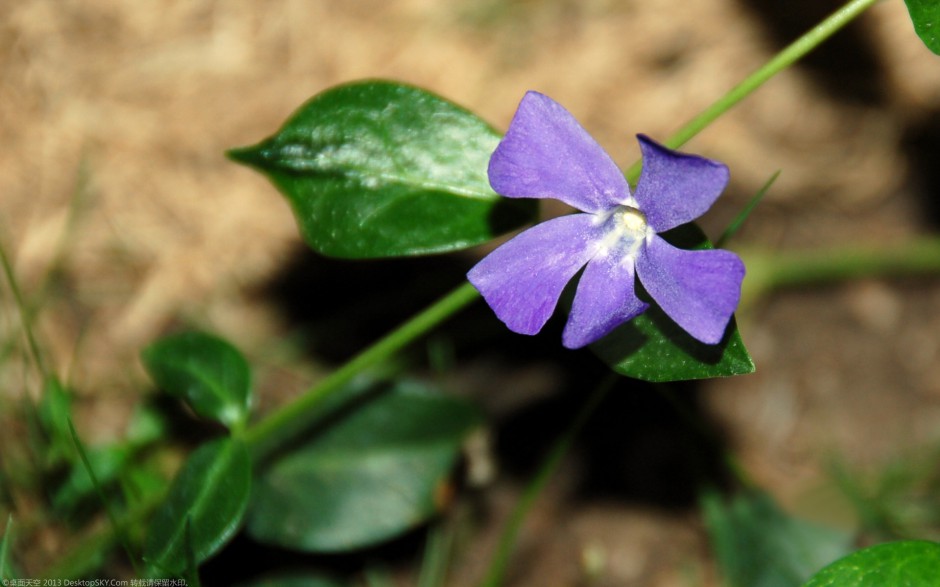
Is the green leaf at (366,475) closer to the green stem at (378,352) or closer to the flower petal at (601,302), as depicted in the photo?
the green stem at (378,352)

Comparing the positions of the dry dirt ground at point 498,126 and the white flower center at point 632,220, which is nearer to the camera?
the white flower center at point 632,220

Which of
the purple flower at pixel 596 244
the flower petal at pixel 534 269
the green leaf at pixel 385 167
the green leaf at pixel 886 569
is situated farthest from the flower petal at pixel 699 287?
the green leaf at pixel 886 569

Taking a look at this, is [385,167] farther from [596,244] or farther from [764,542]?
[764,542]

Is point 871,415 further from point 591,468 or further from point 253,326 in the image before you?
point 253,326

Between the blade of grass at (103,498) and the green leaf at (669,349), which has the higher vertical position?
the green leaf at (669,349)

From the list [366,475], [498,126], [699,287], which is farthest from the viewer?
[498,126]

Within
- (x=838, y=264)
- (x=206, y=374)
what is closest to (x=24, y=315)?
(x=206, y=374)
